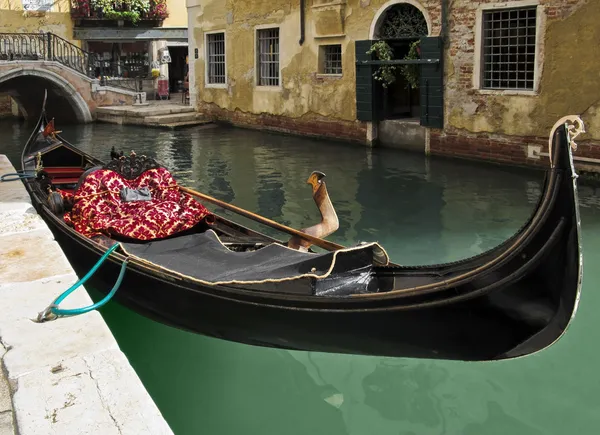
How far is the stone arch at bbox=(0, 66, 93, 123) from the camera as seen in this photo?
494 inches

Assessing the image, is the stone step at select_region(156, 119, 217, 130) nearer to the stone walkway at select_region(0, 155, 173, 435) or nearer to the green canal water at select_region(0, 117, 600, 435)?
the green canal water at select_region(0, 117, 600, 435)

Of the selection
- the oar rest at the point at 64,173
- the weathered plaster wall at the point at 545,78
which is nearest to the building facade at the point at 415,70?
the weathered plaster wall at the point at 545,78

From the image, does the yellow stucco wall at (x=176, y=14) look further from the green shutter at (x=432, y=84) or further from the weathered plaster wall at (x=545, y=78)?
the weathered plaster wall at (x=545, y=78)

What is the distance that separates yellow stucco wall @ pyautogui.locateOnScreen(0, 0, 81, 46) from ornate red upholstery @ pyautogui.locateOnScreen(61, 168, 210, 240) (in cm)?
1307

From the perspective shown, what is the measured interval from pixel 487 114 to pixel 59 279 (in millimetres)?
5984

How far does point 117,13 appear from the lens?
16.2m

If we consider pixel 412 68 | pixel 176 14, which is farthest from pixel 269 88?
pixel 176 14

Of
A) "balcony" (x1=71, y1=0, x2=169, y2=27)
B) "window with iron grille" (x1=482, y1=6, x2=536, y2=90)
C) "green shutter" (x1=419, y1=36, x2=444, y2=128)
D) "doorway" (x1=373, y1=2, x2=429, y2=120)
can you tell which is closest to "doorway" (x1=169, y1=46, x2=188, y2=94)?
"balcony" (x1=71, y1=0, x2=169, y2=27)

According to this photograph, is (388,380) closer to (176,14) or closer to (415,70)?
(415,70)

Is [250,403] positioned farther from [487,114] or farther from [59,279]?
[487,114]

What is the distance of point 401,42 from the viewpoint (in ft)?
29.4

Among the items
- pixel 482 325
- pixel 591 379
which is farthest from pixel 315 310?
pixel 591 379

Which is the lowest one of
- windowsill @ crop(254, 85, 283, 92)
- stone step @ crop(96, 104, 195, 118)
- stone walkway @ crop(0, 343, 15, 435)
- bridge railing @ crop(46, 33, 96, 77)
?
stone walkway @ crop(0, 343, 15, 435)

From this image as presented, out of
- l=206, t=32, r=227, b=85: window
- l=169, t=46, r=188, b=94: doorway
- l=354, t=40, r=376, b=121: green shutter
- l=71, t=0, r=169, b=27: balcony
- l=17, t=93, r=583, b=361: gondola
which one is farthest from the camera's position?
l=169, t=46, r=188, b=94: doorway
